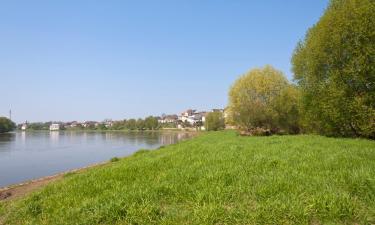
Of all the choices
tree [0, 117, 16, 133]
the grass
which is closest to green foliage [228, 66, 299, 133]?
the grass

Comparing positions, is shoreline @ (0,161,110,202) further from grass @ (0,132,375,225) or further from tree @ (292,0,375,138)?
tree @ (292,0,375,138)

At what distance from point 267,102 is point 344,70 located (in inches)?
993

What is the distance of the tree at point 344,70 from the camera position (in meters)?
25.7

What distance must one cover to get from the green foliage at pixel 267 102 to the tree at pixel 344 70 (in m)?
17.0

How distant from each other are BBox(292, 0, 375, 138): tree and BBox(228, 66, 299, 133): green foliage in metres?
17.0

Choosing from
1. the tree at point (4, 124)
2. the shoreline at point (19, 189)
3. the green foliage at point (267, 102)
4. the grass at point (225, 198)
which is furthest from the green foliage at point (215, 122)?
the grass at point (225, 198)

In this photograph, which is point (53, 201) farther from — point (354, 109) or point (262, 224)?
point (354, 109)

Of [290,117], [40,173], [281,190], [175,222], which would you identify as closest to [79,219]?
[175,222]

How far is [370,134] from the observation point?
2680cm

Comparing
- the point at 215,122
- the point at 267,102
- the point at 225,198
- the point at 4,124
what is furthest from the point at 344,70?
the point at 4,124

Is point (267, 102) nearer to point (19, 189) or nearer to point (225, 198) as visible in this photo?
point (19, 189)

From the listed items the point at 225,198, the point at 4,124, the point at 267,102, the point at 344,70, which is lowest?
the point at 225,198

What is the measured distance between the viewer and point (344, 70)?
89.4 ft

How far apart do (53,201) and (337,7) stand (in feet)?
100
